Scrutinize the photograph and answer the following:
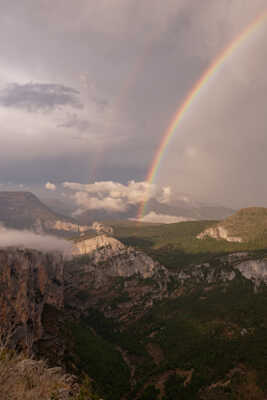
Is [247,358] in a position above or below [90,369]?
above

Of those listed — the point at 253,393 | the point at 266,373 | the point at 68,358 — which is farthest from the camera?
the point at 68,358

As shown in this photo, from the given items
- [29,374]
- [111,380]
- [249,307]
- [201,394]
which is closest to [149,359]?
[111,380]

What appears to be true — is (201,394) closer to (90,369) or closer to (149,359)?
(90,369)

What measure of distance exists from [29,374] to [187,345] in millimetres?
173096

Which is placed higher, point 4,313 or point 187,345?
point 4,313

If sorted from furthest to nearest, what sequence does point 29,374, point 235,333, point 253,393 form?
point 235,333 < point 253,393 < point 29,374

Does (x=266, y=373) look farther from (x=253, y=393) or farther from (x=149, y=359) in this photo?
(x=149, y=359)

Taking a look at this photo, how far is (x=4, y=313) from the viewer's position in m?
100

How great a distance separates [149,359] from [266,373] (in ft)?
258

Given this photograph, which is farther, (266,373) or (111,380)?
(111,380)

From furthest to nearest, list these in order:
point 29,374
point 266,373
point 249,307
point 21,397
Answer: point 249,307 < point 266,373 < point 29,374 < point 21,397

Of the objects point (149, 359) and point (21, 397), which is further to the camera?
point (149, 359)

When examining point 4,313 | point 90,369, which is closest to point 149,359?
point 90,369

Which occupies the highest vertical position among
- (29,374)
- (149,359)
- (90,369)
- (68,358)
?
(29,374)
